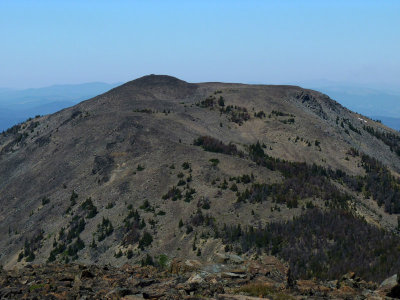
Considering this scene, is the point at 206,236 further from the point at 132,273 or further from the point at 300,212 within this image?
the point at 132,273

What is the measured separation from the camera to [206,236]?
41.7 m

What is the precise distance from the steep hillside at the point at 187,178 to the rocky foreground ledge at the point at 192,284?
20.0ft

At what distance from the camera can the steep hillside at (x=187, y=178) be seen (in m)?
43.4

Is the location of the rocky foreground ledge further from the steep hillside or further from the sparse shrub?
the sparse shrub

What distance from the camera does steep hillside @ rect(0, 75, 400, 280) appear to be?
43.4 meters

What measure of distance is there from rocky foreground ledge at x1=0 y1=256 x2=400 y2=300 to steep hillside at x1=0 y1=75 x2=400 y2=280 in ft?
20.0

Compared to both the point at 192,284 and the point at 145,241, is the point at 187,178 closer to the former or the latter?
the point at 145,241

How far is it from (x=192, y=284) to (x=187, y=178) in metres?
35.4

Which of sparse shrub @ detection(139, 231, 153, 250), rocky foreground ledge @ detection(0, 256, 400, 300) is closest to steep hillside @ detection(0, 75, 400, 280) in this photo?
sparse shrub @ detection(139, 231, 153, 250)

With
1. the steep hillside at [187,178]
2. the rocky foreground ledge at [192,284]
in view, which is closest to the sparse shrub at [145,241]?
the steep hillside at [187,178]

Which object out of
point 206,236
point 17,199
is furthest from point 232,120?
point 206,236

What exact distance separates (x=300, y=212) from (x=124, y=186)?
21199mm

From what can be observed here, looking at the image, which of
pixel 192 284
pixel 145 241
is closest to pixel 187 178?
pixel 145 241

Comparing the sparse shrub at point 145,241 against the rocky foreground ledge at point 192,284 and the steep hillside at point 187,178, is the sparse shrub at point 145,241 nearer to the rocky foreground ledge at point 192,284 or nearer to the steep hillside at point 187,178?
the steep hillside at point 187,178
